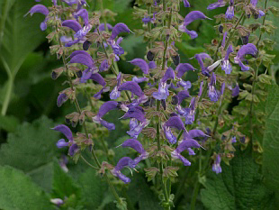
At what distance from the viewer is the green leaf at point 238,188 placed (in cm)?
152

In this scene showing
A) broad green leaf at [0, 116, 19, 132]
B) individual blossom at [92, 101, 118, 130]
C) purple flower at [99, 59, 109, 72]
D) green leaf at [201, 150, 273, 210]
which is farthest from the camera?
broad green leaf at [0, 116, 19, 132]

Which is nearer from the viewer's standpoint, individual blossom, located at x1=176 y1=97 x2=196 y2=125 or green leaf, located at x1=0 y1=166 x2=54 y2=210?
individual blossom, located at x1=176 y1=97 x2=196 y2=125

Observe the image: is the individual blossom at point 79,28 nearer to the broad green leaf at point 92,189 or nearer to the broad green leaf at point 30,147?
the broad green leaf at point 92,189

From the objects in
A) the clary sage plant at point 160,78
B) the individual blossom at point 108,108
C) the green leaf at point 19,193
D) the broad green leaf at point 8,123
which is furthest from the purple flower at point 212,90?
the broad green leaf at point 8,123

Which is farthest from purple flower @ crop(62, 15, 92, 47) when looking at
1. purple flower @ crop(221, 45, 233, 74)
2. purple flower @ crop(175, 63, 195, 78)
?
purple flower @ crop(221, 45, 233, 74)

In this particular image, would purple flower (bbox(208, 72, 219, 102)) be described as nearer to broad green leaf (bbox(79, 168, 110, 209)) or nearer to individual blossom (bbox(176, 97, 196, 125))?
individual blossom (bbox(176, 97, 196, 125))

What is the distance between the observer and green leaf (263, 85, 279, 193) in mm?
1412

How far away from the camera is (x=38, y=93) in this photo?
241 cm

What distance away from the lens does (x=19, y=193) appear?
1526 millimetres

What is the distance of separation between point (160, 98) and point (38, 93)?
1543 millimetres

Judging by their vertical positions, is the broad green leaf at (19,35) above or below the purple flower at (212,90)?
below

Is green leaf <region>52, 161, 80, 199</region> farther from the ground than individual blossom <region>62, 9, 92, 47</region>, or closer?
closer

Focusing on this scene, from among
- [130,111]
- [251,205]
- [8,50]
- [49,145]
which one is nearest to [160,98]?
[130,111]

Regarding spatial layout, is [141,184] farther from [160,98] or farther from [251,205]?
[160,98]
